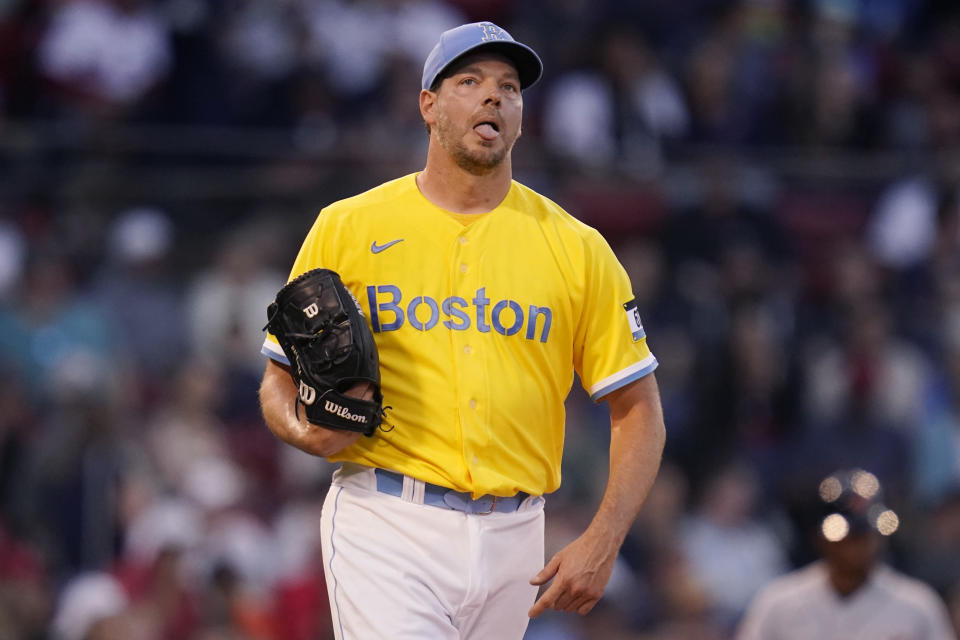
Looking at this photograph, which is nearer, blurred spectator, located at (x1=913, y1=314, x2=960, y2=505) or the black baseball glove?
the black baseball glove

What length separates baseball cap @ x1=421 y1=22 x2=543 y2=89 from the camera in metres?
4.38

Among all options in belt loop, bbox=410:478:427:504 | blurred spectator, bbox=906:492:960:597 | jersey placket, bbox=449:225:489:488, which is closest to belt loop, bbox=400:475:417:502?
belt loop, bbox=410:478:427:504

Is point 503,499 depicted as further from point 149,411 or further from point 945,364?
point 945,364

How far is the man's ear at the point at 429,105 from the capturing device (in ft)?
14.8

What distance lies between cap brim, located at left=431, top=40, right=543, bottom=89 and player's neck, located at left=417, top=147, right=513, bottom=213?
25cm

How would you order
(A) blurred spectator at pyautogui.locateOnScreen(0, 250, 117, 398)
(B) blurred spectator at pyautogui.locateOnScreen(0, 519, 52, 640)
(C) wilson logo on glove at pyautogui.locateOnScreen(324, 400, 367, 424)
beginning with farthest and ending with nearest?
1. (A) blurred spectator at pyautogui.locateOnScreen(0, 250, 117, 398)
2. (B) blurred spectator at pyautogui.locateOnScreen(0, 519, 52, 640)
3. (C) wilson logo on glove at pyautogui.locateOnScreen(324, 400, 367, 424)

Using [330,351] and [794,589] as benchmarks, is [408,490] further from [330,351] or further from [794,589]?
[794,589]

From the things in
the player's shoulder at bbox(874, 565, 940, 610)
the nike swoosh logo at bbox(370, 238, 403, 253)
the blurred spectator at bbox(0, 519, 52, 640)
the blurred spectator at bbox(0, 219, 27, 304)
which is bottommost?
the blurred spectator at bbox(0, 519, 52, 640)

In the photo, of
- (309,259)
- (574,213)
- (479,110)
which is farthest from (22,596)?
(479,110)

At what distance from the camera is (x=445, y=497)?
436 centimetres

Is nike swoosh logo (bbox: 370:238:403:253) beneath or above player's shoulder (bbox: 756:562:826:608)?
above

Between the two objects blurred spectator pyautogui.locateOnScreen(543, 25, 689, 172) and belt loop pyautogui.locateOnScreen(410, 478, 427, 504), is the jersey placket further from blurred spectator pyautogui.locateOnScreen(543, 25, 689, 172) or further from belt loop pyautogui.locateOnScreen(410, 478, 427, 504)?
blurred spectator pyautogui.locateOnScreen(543, 25, 689, 172)

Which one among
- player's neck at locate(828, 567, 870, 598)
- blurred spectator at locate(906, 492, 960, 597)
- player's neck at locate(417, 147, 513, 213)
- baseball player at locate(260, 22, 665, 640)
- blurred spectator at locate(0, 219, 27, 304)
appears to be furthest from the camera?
blurred spectator at locate(0, 219, 27, 304)

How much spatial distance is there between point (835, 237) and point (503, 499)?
7376 millimetres
